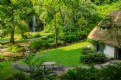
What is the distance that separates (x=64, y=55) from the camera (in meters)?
39.1

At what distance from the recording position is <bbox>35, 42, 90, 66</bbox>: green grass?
1373 inches

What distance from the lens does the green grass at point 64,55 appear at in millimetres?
34875

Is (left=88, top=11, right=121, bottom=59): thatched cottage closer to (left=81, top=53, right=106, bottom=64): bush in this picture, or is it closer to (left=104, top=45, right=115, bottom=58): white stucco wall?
(left=104, top=45, right=115, bottom=58): white stucco wall

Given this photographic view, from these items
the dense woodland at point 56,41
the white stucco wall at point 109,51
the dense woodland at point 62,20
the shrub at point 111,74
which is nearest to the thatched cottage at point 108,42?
the white stucco wall at point 109,51

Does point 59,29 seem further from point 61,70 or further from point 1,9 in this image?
point 1,9

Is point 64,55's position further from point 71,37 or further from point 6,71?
point 71,37

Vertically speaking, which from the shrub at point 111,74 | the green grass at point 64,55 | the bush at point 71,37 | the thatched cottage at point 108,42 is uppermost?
the shrub at point 111,74

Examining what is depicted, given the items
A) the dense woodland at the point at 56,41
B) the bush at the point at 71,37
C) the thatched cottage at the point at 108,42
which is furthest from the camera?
the bush at the point at 71,37

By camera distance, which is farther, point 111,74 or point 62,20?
point 62,20

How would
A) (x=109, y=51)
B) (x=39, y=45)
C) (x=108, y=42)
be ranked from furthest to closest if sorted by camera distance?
(x=39, y=45) < (x=109, y=51) < (x=108, y=42)

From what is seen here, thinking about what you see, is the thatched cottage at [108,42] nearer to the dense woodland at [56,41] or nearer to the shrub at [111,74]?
the dense woodland at [56,41]

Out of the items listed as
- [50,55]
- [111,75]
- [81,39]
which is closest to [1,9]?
[111,75]

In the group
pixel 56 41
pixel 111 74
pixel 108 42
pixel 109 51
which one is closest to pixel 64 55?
pixel 109 51

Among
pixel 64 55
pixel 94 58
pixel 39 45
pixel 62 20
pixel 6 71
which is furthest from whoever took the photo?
pixel 62 20
